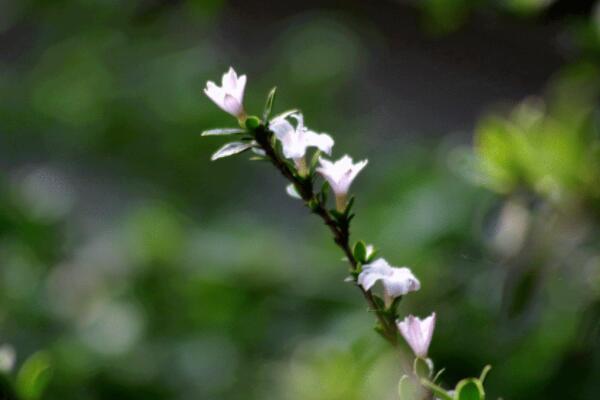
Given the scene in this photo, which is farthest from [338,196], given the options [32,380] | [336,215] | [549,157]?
[549,157]

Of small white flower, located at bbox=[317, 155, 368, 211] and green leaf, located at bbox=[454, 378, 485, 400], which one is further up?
small white flower, located at bbox=[317, 155, 368, 211]

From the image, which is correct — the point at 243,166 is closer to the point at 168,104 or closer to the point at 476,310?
the point at 168,104

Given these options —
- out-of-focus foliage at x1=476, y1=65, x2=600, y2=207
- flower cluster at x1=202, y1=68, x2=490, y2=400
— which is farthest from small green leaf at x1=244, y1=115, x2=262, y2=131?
out-of-focus foliage at x1=476, y1=65, x2=600, y2=207

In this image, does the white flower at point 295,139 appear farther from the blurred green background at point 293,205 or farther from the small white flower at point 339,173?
the blurred green background at point 293,205

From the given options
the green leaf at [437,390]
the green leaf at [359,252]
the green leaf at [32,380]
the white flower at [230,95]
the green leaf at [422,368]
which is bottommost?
the green leaf at [437,390]

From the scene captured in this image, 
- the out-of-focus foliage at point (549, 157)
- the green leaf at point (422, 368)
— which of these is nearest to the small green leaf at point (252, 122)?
the green leaf at point (422, 368)

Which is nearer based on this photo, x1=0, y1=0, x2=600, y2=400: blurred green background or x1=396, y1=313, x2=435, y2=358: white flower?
x1=396, y1=313, x2=435, y2=358: white flower

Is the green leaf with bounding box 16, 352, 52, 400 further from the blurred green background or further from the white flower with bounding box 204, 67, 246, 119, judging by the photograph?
the white flower with bounding box 204, 67, 246, 119

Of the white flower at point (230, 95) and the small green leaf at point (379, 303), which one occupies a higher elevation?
the white flower at point (230, 95)
